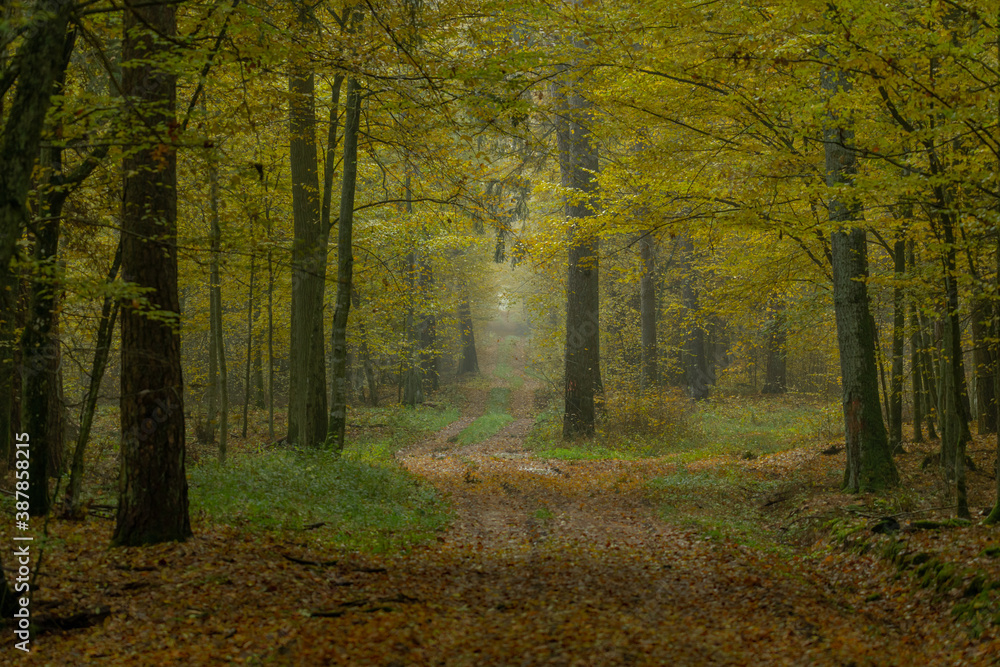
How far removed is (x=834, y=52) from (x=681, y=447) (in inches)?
433

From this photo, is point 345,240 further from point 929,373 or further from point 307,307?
point 929,373

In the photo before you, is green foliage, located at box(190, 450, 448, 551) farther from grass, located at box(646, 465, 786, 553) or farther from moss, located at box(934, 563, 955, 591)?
moss, located at box(934, 563, 955, 591)

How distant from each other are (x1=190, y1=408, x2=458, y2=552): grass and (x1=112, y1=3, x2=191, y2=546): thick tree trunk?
1.22m

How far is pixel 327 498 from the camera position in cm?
942

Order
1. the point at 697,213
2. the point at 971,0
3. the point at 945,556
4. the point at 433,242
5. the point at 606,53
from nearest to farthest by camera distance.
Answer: the point at 945,556 < the point at 971,0 < the point at 606,53 < the point at 697,213 < the point at 433,242

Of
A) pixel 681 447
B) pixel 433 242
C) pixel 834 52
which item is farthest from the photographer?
pixel 433 242

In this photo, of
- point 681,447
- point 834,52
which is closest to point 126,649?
point 834,52

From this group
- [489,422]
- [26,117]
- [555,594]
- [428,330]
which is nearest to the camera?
[26,117]

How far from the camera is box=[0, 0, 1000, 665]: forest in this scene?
5.30 m

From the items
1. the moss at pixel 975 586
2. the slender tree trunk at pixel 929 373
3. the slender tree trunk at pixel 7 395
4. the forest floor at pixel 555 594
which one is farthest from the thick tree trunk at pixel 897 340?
the slender tree trunk at pixel 7 395

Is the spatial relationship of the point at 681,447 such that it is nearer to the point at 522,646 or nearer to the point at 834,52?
the point at 834,52

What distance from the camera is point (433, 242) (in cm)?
1864

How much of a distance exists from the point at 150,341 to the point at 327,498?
3893 mm

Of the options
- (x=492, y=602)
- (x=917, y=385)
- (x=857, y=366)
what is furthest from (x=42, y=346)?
(x=917, y=385)
